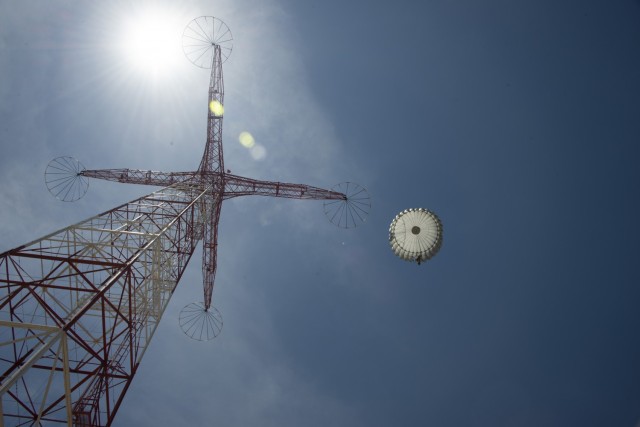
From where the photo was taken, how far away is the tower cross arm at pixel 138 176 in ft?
80.5

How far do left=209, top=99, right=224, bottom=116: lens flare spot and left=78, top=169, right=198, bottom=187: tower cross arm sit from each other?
435 centimetres

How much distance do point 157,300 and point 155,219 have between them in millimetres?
4839

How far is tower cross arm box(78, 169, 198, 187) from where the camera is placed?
2455 centimetres

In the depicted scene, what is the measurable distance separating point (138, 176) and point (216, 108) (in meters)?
6.95

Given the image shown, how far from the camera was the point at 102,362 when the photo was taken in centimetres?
1198

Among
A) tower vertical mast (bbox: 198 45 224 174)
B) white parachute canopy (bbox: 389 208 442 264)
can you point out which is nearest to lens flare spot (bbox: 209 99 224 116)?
tower vertical mast (bbox: 198 45 224 174)

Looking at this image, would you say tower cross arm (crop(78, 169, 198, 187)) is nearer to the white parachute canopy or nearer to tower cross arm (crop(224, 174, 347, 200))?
tower cross arm (crop(224, 174, 347, 200))

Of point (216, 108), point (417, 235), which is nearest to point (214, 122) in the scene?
point (216, 108)

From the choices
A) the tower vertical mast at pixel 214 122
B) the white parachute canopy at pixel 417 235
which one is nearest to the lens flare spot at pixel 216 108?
the tower vertical mast at pixel 214 122

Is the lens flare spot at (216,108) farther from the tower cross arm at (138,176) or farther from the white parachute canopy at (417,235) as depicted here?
the white parachute canopy at (417,235)

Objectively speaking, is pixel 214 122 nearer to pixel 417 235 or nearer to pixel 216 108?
pixel 216 108

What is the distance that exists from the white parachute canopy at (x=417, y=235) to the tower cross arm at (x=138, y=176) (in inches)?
571

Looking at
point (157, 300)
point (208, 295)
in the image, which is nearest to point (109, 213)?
point (157, 300)

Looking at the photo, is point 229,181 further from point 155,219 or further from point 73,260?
point 73,260
